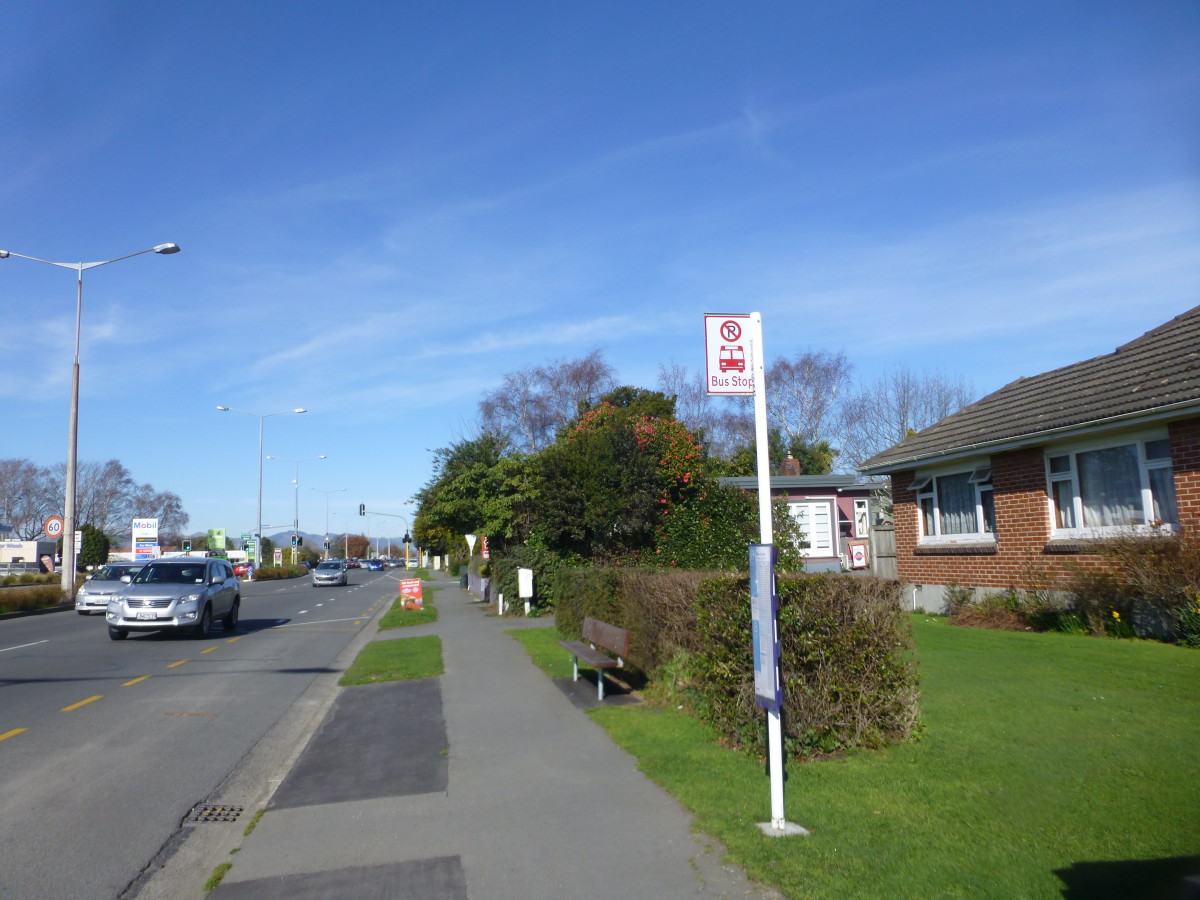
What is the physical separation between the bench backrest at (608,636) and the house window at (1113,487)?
7.45 metres

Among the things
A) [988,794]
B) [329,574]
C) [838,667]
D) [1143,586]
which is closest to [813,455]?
[329,574]

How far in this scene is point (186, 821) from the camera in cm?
634

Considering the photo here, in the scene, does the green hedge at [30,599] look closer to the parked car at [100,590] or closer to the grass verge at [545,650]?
the parked car at [100,590]

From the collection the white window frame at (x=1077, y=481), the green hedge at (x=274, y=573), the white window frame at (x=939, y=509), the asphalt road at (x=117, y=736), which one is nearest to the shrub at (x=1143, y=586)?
the white window frame at (x=1077, y=481)

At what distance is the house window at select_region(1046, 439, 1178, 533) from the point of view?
12.3 metres

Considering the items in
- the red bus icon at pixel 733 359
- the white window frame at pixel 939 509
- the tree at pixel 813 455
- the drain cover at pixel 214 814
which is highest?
the tree at pixel 813 455

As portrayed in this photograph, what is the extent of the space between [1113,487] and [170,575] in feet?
60.4

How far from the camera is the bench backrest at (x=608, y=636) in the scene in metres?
9.69

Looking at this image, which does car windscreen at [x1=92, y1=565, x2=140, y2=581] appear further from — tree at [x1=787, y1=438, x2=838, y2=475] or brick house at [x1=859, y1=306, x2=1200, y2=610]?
tree at [x1=787, y1=438, x2=838, y2=475]

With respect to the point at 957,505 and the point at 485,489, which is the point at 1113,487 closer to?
the point at 957,505

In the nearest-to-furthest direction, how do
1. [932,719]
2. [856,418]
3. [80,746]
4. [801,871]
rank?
[801,871]
[932,719]
[80,746]
[856,418]

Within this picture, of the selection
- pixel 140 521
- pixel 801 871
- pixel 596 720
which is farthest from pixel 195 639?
pixel 140 521

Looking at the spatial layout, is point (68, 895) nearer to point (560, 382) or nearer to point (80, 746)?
Result: point (80, 746)

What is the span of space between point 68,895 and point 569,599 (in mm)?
10760
